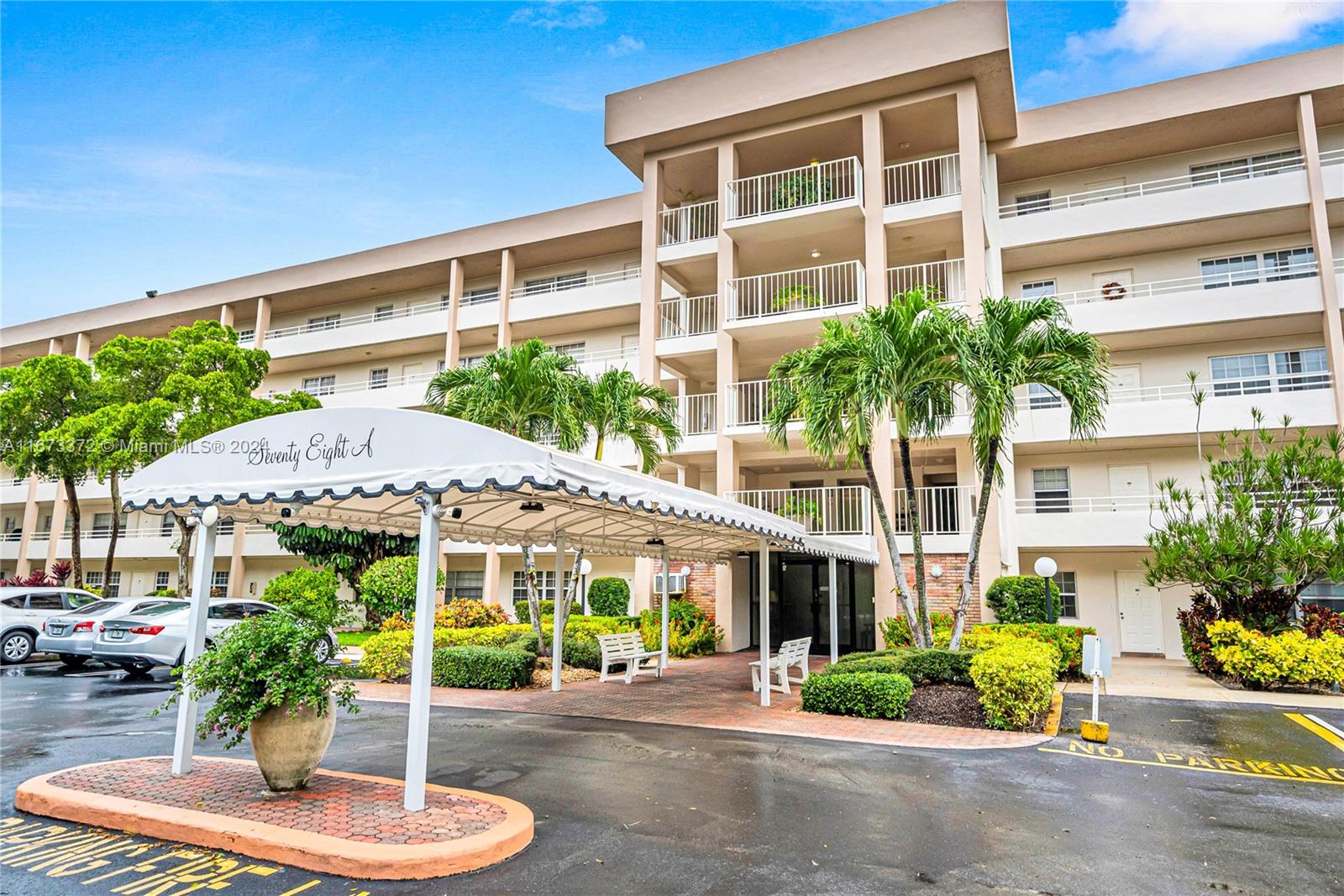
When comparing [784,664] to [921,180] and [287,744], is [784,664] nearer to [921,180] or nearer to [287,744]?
[287,744]

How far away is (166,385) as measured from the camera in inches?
885

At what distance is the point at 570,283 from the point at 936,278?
13.2 meters

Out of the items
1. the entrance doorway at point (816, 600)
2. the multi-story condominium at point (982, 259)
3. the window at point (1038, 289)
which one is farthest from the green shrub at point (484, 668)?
the window at point (1038, 289)

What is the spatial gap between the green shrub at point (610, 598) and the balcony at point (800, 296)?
791 centimetres

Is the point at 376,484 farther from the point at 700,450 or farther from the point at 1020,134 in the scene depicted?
the point at 1020,134

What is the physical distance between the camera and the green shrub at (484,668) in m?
13.1

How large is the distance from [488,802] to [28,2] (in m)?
10.9

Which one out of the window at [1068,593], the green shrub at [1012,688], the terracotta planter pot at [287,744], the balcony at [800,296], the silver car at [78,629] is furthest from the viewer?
the window at [1068,593]

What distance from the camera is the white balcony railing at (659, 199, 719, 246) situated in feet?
76.2

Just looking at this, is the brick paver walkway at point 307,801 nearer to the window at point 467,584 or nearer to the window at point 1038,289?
the window at point 467,584

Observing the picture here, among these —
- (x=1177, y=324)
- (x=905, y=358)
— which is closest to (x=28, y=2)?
(x=905, y=358)

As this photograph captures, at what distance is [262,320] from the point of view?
31797 mm

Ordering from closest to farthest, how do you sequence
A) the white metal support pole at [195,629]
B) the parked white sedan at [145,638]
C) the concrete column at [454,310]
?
the white metal support pole at [195,629]
the parked white sedan at [145,638]
the concrete column at [454,310]

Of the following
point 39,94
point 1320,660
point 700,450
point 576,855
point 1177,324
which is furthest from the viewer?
point 700,450
